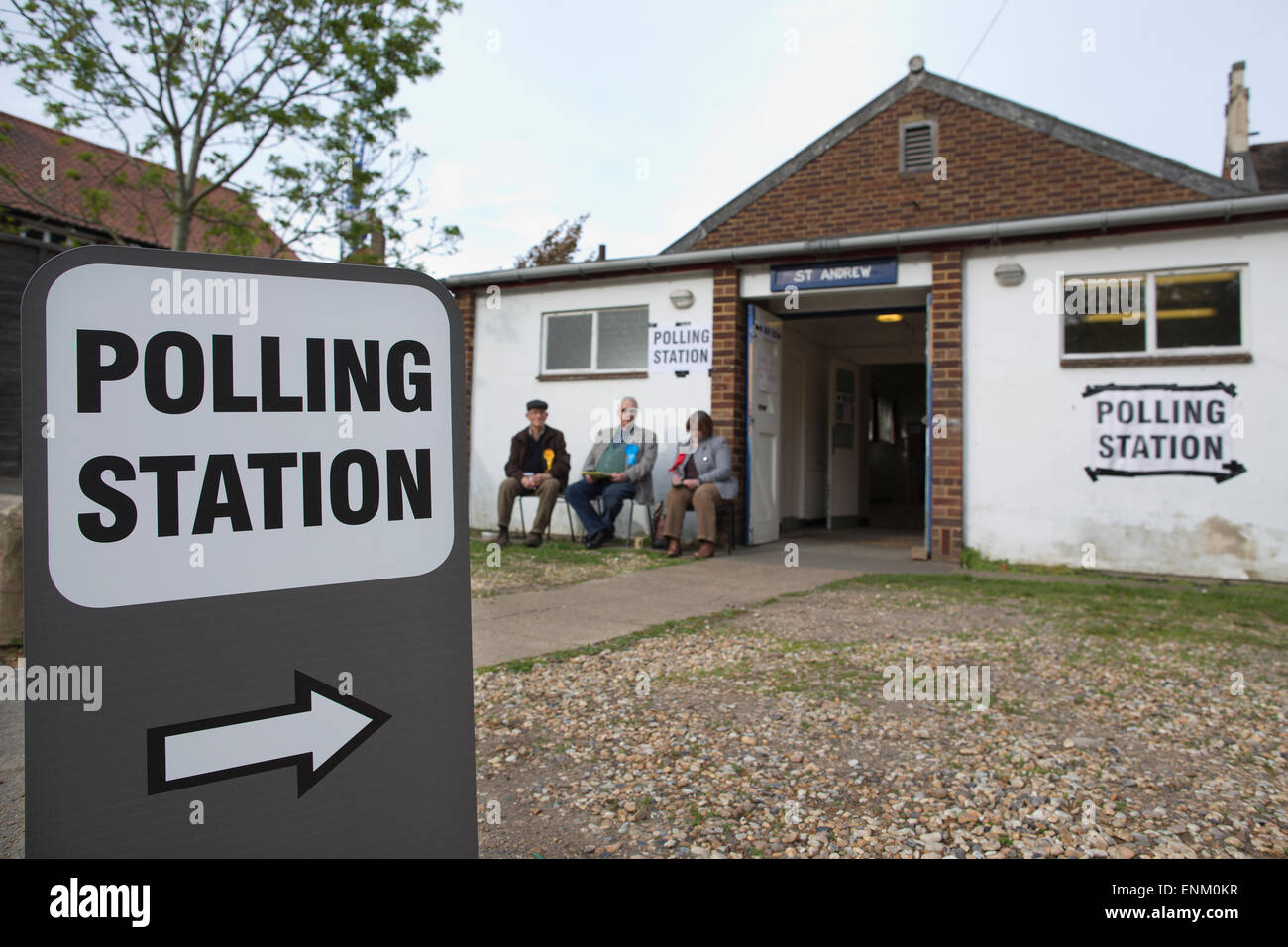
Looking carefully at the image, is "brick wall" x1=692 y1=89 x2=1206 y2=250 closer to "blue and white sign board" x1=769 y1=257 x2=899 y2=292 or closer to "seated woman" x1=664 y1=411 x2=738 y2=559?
"blue and white sign board" x1=769 y1=257 x2=899 y2=292

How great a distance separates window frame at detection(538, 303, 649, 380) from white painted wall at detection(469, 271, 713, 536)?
0.17ft

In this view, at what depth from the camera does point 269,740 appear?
4.17 feet

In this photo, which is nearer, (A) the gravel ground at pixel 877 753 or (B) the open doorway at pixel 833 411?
(A) the gravel ground at pixel 877 753

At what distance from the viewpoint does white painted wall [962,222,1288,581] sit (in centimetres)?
716

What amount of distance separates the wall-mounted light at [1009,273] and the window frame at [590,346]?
12.7 feet

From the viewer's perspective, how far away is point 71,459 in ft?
3.83

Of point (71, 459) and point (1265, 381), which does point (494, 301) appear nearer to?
point (1265, 381)

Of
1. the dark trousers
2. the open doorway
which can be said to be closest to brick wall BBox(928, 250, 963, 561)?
the open doorway

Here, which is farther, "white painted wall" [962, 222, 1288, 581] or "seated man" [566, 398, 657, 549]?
"seated man" [566, 398, 657, 549]

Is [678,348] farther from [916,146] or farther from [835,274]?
[916,146]

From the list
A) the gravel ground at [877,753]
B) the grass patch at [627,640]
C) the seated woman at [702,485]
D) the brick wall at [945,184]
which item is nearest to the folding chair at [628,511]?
the seated woman at [702,485]

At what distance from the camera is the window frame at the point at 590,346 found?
9.97m

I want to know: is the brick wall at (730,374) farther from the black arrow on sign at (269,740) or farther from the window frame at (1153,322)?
the black arrow on sign at (269,740)

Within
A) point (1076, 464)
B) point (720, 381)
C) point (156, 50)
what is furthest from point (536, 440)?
point (156, 50)
